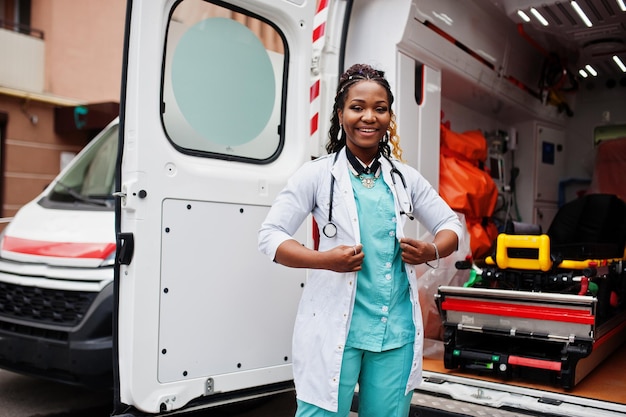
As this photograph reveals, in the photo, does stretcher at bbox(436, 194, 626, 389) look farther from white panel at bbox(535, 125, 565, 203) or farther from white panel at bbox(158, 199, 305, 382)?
white panel at bbox(535, 125, 565, 203)

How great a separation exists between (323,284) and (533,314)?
176cm

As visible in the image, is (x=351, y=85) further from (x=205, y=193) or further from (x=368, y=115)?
(x=205, y=193)

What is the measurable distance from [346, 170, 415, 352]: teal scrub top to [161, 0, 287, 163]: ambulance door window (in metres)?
1.07

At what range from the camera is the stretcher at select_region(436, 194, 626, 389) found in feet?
11.0

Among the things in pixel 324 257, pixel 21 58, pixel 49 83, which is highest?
pixel 21 58

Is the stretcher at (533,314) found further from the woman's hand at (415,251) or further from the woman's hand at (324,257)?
the woman's hand at (324,257)

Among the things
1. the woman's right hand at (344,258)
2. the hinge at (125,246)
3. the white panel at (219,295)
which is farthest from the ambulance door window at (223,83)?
the woman's right hand at (344,258)

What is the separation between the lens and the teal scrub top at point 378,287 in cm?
215

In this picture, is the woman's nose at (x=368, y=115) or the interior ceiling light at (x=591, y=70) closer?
the woman's nose at (x=368, y=115)

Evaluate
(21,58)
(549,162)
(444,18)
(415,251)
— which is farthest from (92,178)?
(21,58)

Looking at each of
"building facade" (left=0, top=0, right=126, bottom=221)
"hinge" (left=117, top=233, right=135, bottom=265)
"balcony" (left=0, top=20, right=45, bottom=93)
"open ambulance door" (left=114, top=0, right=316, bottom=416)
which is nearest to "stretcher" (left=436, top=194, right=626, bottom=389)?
"open ambulance door" (left=114, top=0, right=316, bottom=416)

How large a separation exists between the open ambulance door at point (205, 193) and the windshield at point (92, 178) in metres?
1.80

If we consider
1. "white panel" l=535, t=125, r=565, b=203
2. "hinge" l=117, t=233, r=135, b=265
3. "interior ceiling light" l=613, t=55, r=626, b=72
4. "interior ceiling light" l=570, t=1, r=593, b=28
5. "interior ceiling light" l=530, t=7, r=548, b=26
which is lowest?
"hinge" l=117, t=233, r=135, b=265

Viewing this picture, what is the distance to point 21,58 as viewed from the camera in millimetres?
11602
